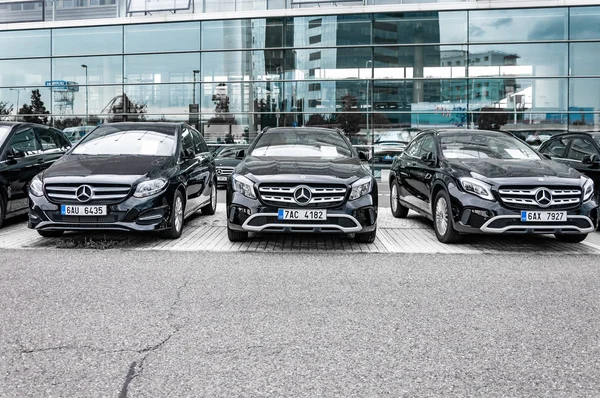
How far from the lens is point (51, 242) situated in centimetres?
745

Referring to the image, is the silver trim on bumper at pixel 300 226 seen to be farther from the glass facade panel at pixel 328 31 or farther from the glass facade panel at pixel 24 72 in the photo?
the glass facade panel at pixel 24 72

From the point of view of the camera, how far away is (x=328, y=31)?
21469mm

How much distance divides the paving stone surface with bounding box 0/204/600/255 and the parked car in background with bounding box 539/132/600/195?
1052mm

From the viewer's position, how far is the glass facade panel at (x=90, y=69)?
2309 centimetres

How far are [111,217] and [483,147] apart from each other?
17.2 feet

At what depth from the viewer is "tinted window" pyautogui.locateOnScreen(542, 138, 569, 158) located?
9.97m


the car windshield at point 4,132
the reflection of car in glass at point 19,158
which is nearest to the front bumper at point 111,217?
the reflection of car in glass at point 19,158

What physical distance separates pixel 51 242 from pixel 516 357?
19.9ft

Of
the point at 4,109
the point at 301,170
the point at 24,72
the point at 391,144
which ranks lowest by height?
the point at 301,170

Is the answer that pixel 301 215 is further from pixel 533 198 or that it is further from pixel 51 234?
pixel 51 234

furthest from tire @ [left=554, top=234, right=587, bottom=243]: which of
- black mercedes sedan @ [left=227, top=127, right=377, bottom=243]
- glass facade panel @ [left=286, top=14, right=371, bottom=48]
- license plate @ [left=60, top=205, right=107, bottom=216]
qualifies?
glass facade panel @ [left=286, top=14, right=371, bottom=48]

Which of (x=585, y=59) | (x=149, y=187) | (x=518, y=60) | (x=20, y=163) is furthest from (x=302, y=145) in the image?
(x=585, y=59)

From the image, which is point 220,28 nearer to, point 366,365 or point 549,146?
point 549,146

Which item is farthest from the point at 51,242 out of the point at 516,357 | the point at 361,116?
the point at 361,116
